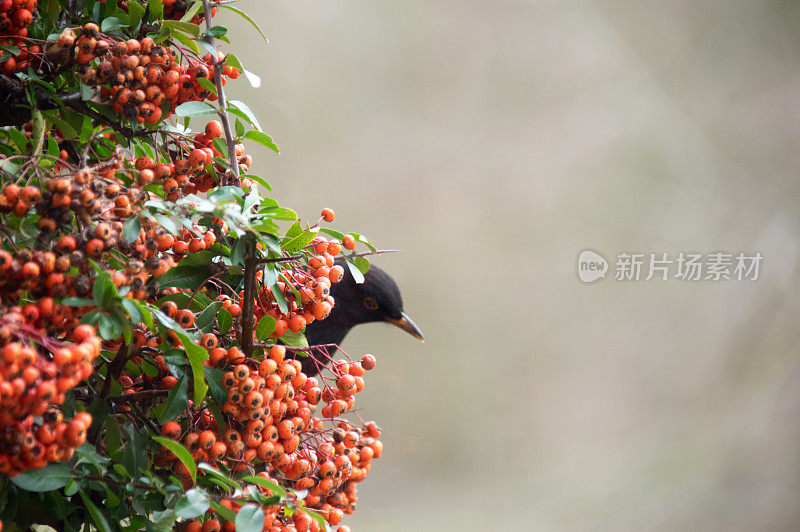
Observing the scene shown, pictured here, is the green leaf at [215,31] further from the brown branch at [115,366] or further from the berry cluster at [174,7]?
the brown branch at [115,366]

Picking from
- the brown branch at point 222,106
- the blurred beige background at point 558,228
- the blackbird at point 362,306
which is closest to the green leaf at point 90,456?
the brown branch at point 222,106

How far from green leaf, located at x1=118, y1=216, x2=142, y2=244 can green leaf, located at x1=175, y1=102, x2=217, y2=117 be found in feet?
0.34

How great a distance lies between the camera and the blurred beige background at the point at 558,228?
172 cm

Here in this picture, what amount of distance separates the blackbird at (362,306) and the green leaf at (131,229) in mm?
631

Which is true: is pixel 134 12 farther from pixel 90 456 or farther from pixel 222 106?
pixel 90 456

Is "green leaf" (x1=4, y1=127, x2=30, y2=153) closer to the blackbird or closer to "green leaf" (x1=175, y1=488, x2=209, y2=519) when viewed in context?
"green leaf" (x1=175, y1=488, x2=209, y2=519)

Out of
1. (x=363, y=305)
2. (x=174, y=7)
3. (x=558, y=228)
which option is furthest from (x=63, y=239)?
(x=558, y=228)

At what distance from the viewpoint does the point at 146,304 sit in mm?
419

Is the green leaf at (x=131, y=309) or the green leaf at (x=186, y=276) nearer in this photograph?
the green leaf at (x=131, y=309)

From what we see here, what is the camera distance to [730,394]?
2.15 meters

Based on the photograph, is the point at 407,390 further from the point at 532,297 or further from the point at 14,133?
the point at 14,133

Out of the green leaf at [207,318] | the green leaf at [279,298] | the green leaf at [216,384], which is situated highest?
the green leaf at [279,298]

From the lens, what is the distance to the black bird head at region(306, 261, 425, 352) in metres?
1.05

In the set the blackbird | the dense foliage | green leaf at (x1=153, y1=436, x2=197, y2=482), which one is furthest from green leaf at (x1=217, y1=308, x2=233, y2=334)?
the blackbird
